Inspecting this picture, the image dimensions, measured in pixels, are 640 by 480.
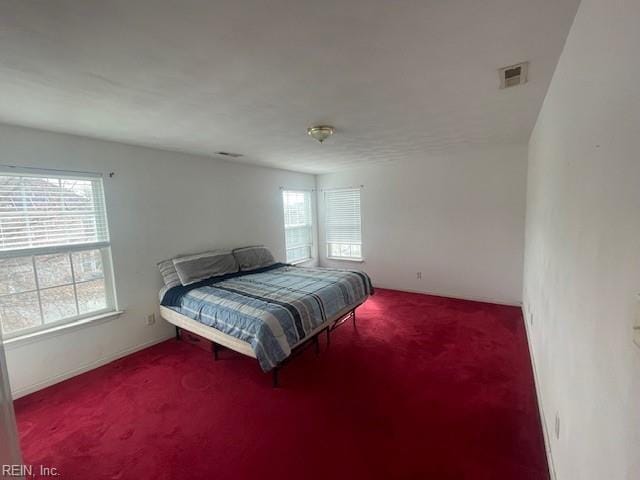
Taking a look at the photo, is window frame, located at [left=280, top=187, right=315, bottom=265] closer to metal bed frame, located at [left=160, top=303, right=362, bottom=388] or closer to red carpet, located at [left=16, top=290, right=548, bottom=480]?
metal bed frame, located at [left=160, top=303, right=362, bottom=388]

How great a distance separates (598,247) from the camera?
0.90 m

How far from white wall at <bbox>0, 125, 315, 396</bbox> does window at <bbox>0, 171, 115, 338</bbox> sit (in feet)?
0.38

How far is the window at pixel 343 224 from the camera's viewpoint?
207 inches

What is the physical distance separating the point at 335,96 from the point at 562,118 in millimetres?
1293

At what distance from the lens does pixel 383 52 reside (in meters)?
1.38

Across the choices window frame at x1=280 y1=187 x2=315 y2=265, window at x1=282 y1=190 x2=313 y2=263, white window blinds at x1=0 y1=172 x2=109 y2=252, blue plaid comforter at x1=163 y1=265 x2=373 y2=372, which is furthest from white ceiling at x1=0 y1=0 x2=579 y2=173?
window at x1=282 y1=190 x2=313 y2=263

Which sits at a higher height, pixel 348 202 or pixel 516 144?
pixel 516 144

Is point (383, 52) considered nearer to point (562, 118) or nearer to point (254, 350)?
point (562, 118)

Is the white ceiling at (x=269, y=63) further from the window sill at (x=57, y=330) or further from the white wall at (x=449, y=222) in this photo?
the window sill at (x=57, y=330)

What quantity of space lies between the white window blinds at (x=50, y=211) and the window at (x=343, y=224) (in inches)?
145

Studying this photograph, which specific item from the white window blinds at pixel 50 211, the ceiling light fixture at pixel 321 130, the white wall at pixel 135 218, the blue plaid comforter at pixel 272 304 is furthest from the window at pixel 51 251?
the ceiling light fixture at pixel 321 130

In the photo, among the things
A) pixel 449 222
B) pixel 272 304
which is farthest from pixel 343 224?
pixel 272 304

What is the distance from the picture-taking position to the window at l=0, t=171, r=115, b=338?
7.48 ft

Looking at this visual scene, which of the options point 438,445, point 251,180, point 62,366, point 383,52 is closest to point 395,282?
point 251,180
